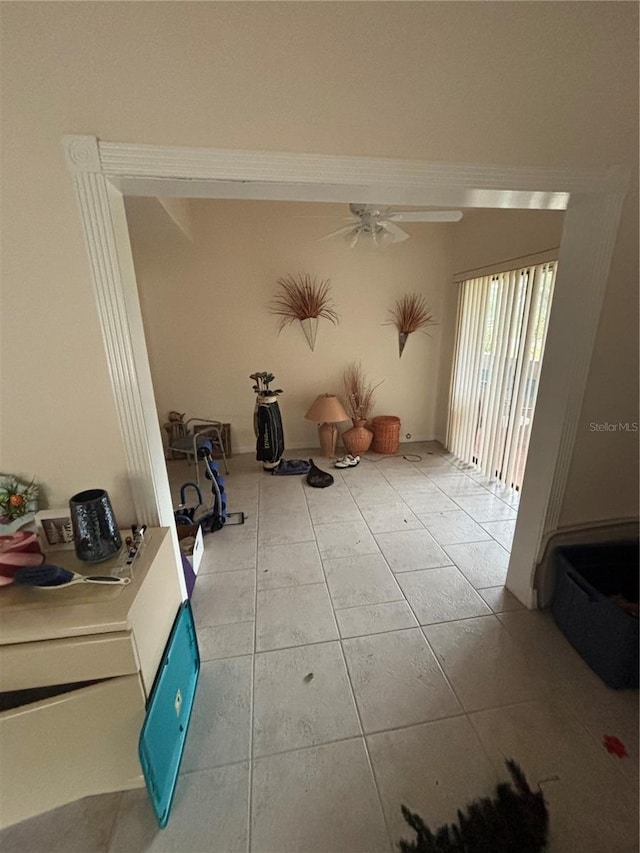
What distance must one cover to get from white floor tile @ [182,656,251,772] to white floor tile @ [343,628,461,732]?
1.42 ft

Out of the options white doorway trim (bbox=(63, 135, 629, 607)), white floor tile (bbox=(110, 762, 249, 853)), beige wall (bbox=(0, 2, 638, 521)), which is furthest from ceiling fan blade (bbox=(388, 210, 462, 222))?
white floor tile (bbox=(110, 762, 249, 853))

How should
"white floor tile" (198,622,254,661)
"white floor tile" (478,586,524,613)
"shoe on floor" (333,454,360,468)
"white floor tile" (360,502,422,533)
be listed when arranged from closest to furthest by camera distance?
"white floor tile" (198,622,254,661) < "white floor tile" (478,586,524,613) < "white floor tile" (360,502,422,533) < "shoe on floor" (333,454,360,468)

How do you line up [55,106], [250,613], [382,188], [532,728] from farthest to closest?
[250,613] < [532,728] < [382,188] < [55,106]

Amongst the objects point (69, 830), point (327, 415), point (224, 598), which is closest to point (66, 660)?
point (69, 830)

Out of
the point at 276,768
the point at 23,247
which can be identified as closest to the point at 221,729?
the point at 276,768

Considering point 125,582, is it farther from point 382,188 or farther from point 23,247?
point 382,188

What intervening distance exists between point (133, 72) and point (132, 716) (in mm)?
1761

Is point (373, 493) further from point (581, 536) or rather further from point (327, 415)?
point (581, 536)

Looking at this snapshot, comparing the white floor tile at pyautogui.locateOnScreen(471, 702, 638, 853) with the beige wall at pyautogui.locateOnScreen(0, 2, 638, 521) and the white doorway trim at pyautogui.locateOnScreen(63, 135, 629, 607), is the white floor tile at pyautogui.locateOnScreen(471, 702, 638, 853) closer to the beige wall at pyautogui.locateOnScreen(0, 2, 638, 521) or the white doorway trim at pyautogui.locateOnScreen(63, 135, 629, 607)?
the white doorway trim at pyautogui.locateOnScreen(63, 135, 629, 607)

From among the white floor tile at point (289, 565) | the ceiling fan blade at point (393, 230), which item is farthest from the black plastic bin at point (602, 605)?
the ceiling fan blade at point (393, 230)

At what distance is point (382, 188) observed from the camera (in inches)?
43.4

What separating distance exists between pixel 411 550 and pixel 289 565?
789 mm

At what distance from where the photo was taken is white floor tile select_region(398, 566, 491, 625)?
1692 mm

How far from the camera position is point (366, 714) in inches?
49.7
